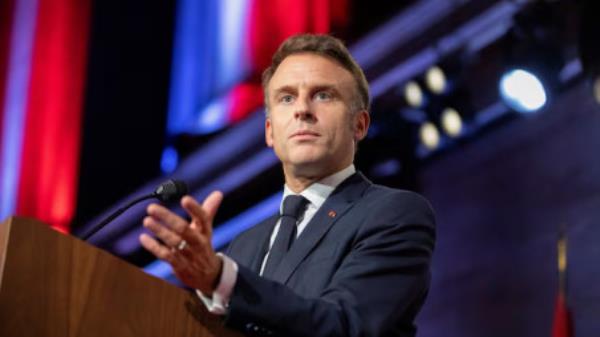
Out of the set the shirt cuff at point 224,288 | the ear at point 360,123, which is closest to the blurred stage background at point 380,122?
the ear at point 360,123

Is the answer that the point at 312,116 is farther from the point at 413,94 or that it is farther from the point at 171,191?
the point at 413,94

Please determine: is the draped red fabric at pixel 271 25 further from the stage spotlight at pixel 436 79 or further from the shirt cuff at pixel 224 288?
the shirt cuff at pixel 224 288

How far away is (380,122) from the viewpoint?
496 cm

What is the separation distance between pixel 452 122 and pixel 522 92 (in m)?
0.52

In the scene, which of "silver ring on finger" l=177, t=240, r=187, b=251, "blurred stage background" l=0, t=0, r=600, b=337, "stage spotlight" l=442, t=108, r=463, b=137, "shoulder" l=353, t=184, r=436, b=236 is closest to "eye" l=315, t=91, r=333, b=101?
"shoulder" l=353, t=184, r=436, b=236

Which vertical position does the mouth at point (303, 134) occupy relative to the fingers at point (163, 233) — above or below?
above

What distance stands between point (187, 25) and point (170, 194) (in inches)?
161

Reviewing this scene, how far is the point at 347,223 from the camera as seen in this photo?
81.0 inches

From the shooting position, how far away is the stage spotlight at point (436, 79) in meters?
4.65

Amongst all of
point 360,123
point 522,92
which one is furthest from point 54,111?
point 360,123

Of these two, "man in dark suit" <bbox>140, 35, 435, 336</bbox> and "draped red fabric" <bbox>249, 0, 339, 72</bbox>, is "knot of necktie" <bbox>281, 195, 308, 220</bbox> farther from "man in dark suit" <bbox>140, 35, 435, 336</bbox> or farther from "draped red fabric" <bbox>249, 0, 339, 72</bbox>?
"draped red fabric" <bbox>249, 0, 339, 72</bbox>

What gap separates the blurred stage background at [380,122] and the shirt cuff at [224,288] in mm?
2880

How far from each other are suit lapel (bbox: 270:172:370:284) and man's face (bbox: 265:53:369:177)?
9 cm

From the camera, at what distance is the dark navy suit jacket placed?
171 cm
